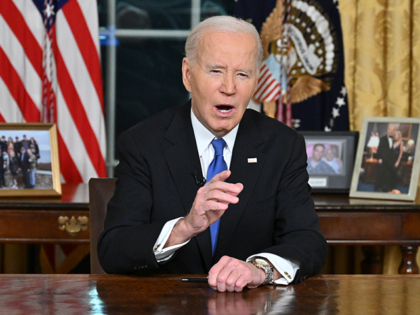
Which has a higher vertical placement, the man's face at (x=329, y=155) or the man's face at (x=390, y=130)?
the man's face at (x=390, y=130)

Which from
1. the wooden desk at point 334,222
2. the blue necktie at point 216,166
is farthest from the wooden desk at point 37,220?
the blue necktie at point 216,166

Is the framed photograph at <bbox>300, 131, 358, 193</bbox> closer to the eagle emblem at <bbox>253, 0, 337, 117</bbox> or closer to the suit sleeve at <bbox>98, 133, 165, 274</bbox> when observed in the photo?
the eagle emblem at <bbox>253, 0, 337, 117</bbox>

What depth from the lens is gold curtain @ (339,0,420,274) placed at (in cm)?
319

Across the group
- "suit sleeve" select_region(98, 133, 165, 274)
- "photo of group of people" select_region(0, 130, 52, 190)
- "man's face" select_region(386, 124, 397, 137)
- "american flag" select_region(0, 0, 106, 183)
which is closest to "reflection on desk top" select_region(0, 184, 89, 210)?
"photo of group of people" select_region(0, 130, 52, 190)

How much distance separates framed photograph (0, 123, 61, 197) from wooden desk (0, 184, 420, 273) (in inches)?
7.1

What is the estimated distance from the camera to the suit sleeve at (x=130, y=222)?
5.04 feet

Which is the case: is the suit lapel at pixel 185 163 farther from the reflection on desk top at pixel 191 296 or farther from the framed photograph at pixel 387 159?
the framed photograph at pixel 387 159

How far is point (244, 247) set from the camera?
1.80 m

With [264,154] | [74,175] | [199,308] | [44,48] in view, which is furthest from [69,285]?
[44,48]

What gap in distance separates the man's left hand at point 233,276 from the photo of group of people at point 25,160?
171 cm

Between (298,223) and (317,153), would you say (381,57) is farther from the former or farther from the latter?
(298,223)

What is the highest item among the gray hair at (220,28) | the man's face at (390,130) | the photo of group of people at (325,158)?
the gray hair at (220,28)

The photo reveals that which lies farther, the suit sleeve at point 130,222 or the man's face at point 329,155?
the man's face at point 329,155

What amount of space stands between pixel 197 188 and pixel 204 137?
206 millimetres
